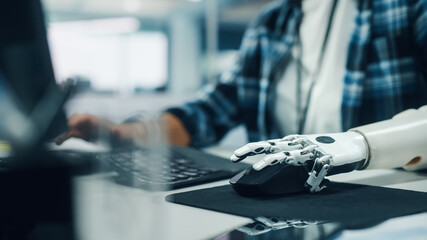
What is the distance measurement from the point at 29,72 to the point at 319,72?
85 centimetres

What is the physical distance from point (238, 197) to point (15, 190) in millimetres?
254

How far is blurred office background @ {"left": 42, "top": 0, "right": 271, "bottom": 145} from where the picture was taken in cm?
355

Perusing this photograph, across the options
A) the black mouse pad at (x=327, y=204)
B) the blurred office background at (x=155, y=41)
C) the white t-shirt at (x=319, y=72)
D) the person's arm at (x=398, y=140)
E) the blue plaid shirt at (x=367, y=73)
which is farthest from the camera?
the blurred office background at (x=155, y=41)

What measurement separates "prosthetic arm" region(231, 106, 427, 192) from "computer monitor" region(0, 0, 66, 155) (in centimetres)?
21

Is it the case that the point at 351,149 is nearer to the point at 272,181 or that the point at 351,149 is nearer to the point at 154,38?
the point at 272,181

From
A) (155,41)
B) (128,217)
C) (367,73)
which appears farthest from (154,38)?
(128,217)

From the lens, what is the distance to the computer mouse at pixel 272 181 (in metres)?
0.45

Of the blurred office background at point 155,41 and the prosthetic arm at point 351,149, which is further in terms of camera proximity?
the blurred office background at point 155,41

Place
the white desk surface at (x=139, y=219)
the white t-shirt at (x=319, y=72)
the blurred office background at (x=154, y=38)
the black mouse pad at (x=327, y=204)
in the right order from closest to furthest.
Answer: the white desk surface at (x=139, y=219) < the black mouse pad at (x=327, y=204) < the white t-shirt at (x=319, y=72) < the blurred office background at (x=154, y=38)

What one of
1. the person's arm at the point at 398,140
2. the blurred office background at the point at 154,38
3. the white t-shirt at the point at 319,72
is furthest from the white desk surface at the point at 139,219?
the blurred office background at the point at 154,38

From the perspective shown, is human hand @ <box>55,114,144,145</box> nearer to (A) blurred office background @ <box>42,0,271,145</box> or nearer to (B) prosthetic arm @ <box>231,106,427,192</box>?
(B) prosthetic arm @ <box>231,106,427,192</box>

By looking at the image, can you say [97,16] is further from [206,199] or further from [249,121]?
[206,199]

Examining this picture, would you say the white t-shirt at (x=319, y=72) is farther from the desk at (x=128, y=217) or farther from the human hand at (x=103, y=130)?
the human hand at (x=103, y=130)

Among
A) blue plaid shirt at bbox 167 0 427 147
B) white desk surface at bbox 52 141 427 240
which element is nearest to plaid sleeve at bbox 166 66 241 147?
blue plaid shirt at bbox 167 0 427 147
